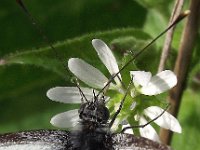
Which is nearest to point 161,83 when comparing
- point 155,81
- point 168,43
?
point 155,81

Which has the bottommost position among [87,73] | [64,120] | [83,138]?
[83,138]

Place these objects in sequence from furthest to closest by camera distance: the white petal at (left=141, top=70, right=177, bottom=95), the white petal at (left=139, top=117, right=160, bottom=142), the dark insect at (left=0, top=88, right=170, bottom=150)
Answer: the white petal at (left=139, top=117, right=160, bottom=142) < the white petal at (left=141, top=70, right=177, bottom=95) < the dark insect at (left=0, top=88, right=170, bottom=150)

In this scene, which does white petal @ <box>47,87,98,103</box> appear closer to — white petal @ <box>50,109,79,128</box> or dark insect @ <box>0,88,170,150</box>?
white petal @ <box>50,109,79,128</box>

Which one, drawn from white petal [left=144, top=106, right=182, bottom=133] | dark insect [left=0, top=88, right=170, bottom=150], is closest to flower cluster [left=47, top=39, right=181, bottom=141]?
white petal [left=144, top=106, right=182, bottom=133]

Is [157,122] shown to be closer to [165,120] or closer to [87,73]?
[165,120]

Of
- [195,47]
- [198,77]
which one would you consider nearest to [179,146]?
[198,77]

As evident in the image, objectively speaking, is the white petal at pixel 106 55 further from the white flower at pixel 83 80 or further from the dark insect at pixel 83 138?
the dark insect at pixel 83 138
